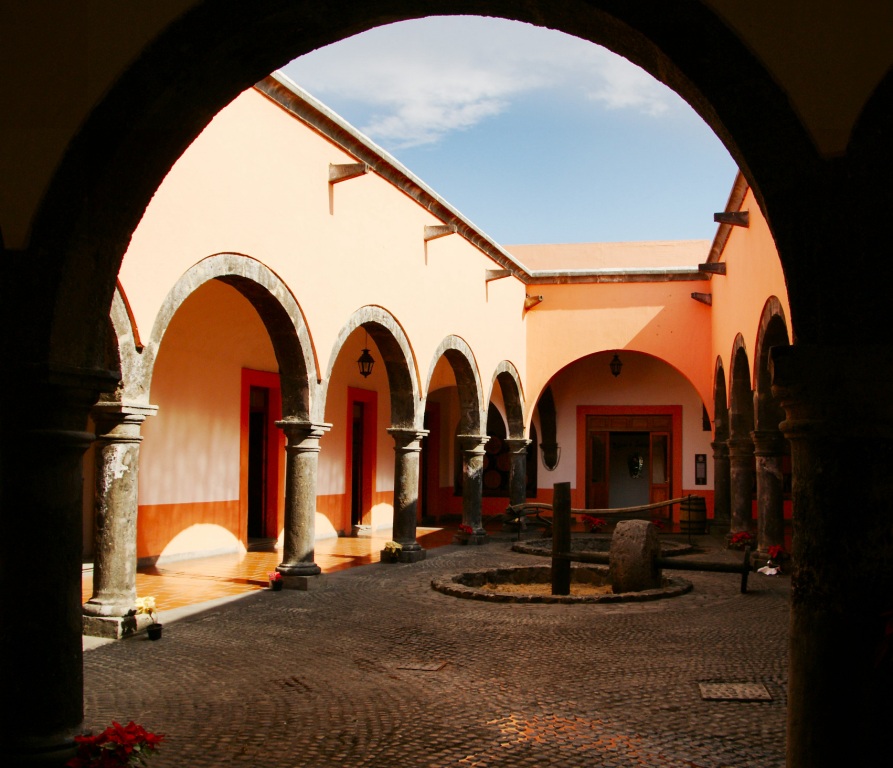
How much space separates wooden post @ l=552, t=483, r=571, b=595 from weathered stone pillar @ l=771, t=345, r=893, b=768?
250 inches

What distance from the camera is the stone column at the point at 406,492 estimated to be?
39.5 ft

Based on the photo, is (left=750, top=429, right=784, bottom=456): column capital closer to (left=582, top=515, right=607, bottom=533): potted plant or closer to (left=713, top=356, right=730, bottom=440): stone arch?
(left=713, top=356, right=730, bottom=440): stone arch

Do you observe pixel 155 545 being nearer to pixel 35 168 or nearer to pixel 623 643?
pixel 623 643

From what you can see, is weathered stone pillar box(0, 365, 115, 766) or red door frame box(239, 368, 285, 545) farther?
red door frame box(239, 368, 285, 545)

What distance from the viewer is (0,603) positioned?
3.71 m

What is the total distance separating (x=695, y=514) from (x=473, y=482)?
157 inches

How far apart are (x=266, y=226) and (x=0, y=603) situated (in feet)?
19.7

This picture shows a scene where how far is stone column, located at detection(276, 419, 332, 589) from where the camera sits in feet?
31.8

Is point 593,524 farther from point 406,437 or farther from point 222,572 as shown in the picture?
point 222,572

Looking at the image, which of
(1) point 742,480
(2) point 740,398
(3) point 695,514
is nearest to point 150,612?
(1) point 742,480

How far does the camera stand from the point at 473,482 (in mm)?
14961

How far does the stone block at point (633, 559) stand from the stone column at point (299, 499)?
117 inches

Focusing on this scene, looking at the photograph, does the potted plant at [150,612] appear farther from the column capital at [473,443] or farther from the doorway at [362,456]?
the doorway at [362,456]

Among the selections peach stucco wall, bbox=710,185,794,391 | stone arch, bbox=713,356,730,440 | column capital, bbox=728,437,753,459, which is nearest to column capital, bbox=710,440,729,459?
stone arch, bbox=713,356,730,440
